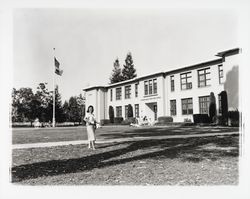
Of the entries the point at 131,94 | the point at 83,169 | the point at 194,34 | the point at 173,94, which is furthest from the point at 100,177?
the point at 131,94

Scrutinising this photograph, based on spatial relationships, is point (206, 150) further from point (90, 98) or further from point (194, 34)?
point (90, 98)

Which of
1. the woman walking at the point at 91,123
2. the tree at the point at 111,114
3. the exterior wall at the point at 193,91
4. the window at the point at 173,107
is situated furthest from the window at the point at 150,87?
the woman walking at the point at 91,123

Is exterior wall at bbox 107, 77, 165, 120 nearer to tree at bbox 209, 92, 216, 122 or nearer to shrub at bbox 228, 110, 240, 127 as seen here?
tree at bbox 209, 92, 216, 122

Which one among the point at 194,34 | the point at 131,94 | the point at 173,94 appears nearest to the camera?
the point at 194,34

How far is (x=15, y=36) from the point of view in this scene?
6.99 meters

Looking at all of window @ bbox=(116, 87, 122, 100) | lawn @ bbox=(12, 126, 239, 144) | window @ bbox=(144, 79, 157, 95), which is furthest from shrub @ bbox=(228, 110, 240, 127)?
window @ bbox=(116, 87, 122, 100)

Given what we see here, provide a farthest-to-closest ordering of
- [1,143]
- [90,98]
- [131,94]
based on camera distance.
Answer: [90,98]
[131,94]
[1,143]

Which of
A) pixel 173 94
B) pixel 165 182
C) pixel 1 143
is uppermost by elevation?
pixel 173 94

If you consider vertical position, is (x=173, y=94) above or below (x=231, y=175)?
above

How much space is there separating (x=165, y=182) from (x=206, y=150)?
3.30 meters

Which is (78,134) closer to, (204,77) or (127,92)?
(204,77)

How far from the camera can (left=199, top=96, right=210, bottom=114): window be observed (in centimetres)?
2467

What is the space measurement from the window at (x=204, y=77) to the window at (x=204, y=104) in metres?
1.19

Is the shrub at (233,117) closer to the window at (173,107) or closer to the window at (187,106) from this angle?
the window at (187,106)
